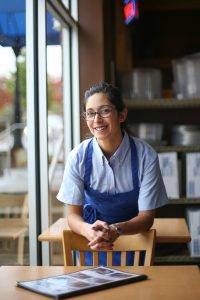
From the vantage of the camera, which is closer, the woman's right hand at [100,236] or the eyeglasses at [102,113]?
the woman's right hand at [100,236]

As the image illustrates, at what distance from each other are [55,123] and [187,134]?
1239 millimetres

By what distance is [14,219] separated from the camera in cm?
324

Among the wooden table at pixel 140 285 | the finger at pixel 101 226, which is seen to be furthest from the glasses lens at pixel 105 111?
the wooden table at pixel 140 285

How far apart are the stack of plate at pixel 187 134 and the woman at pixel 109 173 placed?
2206mm

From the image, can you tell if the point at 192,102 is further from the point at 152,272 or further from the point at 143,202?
the point at 152,272

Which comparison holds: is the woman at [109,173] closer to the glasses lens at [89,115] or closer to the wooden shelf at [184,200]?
the glasses lens at [89,115]

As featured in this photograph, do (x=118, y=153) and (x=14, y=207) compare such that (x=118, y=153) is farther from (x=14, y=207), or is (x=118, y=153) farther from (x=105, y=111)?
(x=14, y=207)

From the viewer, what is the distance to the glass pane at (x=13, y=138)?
2.89 metres

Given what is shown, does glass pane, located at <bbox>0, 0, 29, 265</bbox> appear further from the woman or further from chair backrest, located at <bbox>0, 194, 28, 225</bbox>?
the woman

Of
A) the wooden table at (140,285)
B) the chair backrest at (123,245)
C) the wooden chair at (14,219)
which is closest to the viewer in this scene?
the wooden table at (140,285)

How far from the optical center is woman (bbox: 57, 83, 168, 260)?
2.43m

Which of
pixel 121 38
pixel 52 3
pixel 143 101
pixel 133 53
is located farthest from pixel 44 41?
pixel 133 53

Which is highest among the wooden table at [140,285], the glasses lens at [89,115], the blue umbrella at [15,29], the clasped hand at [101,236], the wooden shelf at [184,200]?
the blue umbrella at [15,29]

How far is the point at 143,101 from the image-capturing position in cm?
471
